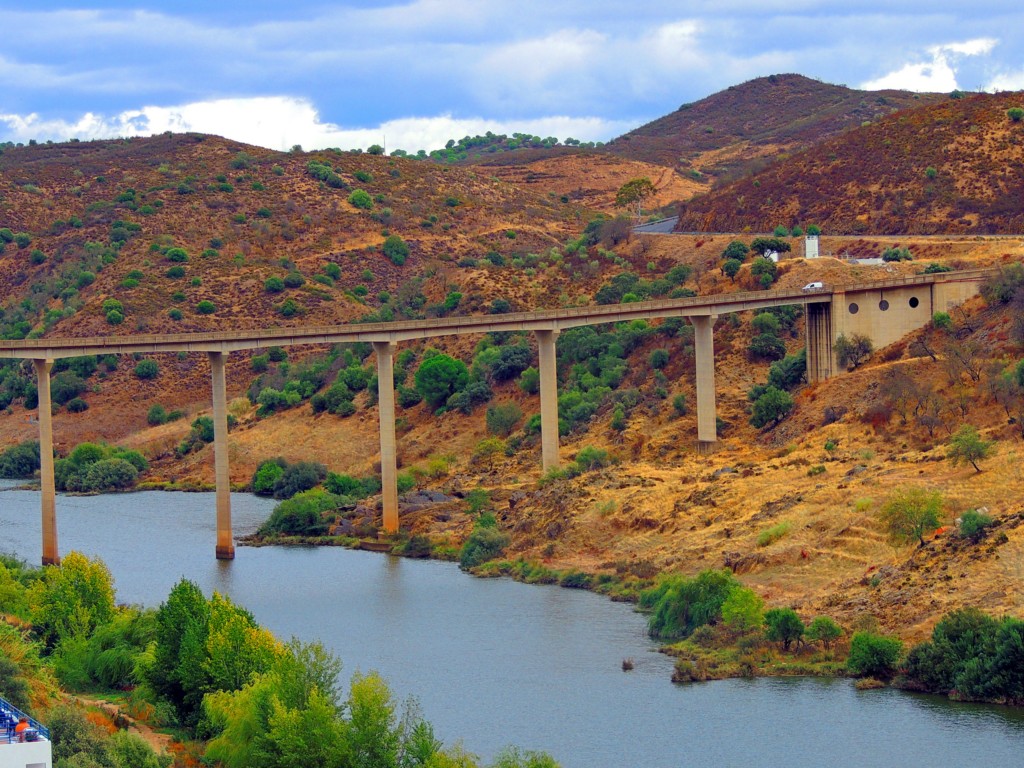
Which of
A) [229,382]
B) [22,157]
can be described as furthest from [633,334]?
[22,157]

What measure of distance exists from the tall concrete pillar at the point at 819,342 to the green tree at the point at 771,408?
2379 mm

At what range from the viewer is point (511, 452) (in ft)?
297

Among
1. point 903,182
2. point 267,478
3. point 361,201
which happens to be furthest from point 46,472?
point 361,201

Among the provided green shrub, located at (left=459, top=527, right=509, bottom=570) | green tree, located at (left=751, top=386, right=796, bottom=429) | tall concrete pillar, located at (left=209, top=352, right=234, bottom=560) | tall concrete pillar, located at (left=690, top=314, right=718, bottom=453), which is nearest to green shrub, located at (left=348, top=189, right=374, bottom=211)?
tall concrete pillar, located at (left=690, top=314, right=718, bottom=453)

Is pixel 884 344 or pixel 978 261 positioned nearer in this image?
pixel 884 344

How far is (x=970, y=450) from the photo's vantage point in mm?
63844

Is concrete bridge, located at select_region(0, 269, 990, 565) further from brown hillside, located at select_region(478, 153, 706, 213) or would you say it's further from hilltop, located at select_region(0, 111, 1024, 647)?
brown hillside, located at select_region(478, 153, 706, 213)

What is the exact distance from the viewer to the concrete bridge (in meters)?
76.9

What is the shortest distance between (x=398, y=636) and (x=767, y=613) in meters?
11.8

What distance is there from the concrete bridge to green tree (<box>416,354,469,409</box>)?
59.5ft

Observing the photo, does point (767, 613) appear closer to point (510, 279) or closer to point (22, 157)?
point (510, 279)

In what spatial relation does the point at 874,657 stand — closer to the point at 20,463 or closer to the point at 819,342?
the point at 819,342

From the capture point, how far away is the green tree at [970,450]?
210 ft

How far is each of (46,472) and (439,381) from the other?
30845 mm
